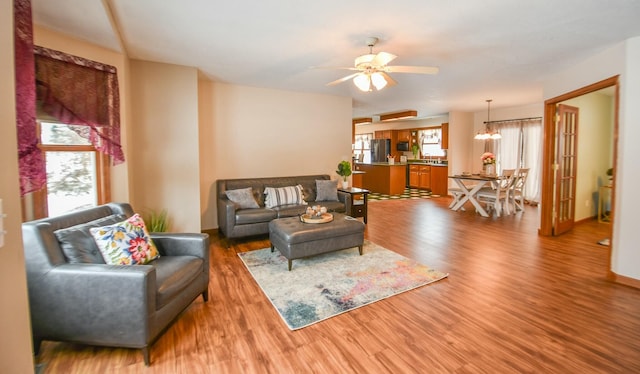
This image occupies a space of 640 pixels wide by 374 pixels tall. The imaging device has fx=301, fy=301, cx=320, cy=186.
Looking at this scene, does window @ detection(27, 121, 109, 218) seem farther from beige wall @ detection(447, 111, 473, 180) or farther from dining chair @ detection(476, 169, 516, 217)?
beige wall @ detection(447, 111, 473, 180)

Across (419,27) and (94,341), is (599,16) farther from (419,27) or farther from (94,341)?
(94,341)

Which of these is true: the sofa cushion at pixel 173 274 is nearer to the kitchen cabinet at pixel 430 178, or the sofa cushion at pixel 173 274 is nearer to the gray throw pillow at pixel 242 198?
the gray throw pillow at pixel 242 198

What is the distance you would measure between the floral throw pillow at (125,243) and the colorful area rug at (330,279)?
3.53 ft

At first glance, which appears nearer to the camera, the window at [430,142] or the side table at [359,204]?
the side table at [359,204]

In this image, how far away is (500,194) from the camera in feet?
20.3

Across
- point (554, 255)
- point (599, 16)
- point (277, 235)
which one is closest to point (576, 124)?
point (554, 255)

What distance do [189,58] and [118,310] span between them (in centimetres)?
305

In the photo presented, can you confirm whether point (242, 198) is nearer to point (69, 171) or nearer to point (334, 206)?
point (334, 206)

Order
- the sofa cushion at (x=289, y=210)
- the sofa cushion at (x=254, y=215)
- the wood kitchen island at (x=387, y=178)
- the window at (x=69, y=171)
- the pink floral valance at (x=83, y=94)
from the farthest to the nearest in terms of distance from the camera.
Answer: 1. the wood kitchen island at (x=387, y=178)
2. the sofa cushion at (x=289, y=210)
3. the sofa cushion at (x=254, y=215)
4. the window at (x=69, y=171)
5. the pink floral valance at (x=83, y=94)

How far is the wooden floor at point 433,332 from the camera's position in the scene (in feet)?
6.02

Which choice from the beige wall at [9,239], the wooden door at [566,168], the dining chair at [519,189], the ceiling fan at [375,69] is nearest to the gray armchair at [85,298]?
the beige wall at [9,239]

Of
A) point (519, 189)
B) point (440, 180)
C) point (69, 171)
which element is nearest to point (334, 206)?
point (69, 171)

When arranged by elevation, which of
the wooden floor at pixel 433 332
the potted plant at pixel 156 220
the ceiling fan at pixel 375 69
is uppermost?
the ceiling fan at pixel 375 69

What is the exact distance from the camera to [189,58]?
372 cm
